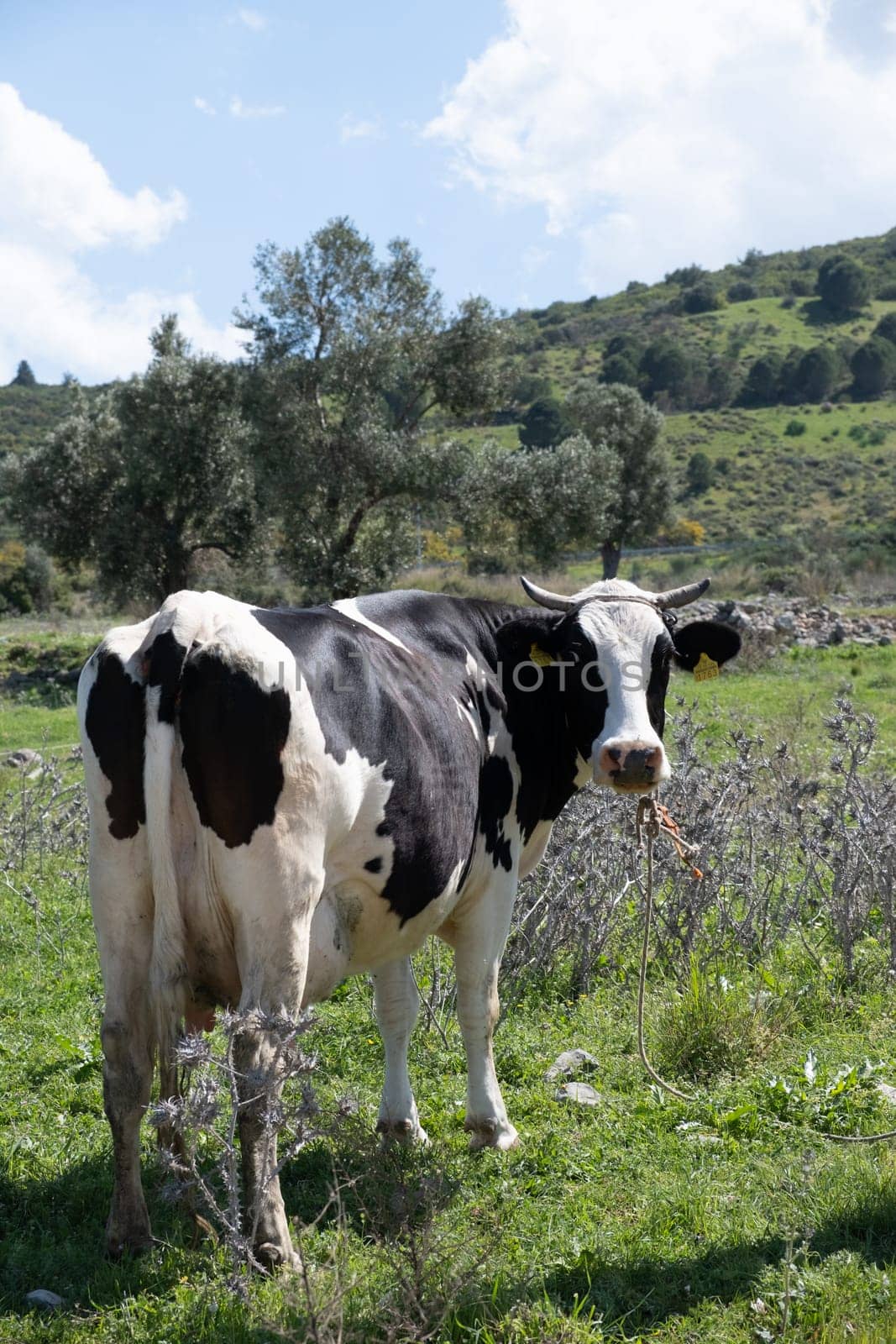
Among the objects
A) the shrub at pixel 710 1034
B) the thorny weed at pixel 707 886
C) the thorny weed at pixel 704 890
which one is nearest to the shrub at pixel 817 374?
the thorny weed at pixel 704 890

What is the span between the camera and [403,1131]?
507cm

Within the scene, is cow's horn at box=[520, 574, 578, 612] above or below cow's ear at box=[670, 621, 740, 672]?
above

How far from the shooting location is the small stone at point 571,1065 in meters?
5.56

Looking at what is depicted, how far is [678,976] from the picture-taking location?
21.9 feet

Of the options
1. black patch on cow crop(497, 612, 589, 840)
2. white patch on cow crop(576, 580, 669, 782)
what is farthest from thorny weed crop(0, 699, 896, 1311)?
white patch on cow crop(576, 580, 669, 782)

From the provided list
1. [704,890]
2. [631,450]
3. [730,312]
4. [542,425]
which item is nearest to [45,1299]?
[704,890]

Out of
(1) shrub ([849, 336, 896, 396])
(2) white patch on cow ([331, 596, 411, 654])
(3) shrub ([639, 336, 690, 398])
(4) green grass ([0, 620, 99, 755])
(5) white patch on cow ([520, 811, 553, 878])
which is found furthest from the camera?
(3) shrub ([639, 336, 690, 398])

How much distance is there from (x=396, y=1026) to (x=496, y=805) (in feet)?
3.72

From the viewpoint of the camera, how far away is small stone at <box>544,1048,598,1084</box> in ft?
18.2

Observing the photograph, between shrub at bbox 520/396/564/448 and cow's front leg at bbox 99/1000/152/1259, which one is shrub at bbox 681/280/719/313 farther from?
cow's front leg at bbox 99/1000/152/1259

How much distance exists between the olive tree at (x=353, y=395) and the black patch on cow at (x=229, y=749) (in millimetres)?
22275

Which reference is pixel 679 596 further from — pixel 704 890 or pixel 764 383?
pixel 764 383

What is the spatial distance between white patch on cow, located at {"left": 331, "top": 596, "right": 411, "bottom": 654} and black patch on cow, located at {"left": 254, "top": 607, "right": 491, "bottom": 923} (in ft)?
0.14

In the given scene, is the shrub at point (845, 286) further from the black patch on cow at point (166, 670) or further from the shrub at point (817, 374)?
the black patch on cow at point (166, 670)
